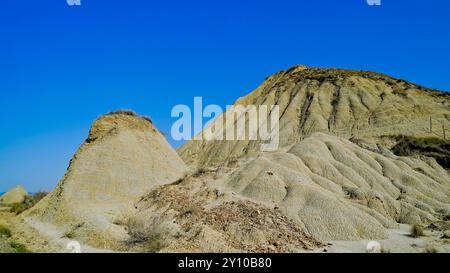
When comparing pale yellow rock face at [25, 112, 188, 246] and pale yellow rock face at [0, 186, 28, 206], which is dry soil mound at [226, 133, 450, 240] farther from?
pale yellow rock face at [0, 186, 28, 206]

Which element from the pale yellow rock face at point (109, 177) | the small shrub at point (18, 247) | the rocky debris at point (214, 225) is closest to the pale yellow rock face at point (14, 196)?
the pale yellow rock face at point (109, 177)

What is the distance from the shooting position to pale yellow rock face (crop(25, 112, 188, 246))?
20.8 metres

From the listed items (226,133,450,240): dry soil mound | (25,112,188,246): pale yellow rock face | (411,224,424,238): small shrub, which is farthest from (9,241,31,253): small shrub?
(411,224,424,238): small shrub

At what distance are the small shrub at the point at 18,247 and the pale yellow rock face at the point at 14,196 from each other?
2768 cm

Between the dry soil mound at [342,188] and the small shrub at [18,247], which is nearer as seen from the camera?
the small shrub at [18,247]

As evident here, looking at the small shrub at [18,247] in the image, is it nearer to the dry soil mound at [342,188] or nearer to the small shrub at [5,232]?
the small shrub at [5,232]

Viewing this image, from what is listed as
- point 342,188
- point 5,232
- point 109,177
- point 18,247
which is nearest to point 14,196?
point 109,177

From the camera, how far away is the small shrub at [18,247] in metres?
17.6

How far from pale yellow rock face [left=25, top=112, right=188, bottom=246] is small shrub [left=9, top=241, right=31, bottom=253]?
6.63 ft

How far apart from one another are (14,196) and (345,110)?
1439 inches

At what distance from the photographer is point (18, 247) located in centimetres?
1845

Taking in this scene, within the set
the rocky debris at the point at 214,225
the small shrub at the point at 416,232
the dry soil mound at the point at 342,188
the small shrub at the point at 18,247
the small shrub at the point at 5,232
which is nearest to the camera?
the rocky debris at the point at 214,225
